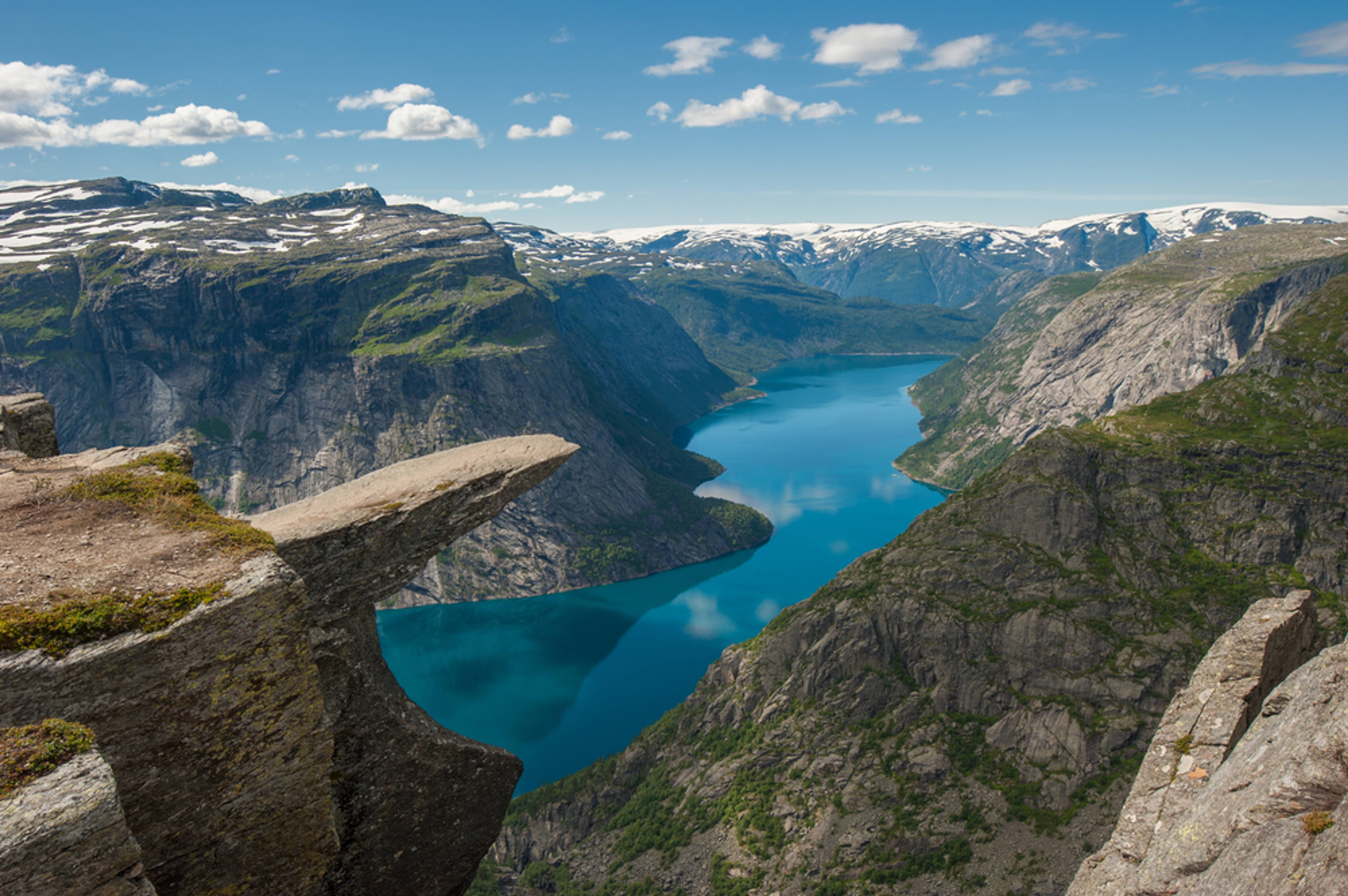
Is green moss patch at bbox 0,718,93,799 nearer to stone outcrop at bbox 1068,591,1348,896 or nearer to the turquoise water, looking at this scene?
stone outcrop at bbox 1068,591,1348,896

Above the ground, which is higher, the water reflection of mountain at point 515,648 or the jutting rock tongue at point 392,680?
the jutting rock tongue at point 392,680

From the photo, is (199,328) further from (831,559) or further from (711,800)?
(711,800)

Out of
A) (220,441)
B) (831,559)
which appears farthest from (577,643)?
(220,441)

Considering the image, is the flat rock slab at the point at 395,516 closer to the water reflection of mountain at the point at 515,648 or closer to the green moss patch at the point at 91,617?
the green moss patch at the point at 91,617

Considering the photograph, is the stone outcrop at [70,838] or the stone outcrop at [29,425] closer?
the stone outcrop at [70,838]

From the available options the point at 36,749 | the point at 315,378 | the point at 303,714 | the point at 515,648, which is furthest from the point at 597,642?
the point at 36,749

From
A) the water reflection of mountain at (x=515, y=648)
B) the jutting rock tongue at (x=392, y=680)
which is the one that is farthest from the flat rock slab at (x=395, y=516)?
the water reflection of mountain at (x=515, y=648)
